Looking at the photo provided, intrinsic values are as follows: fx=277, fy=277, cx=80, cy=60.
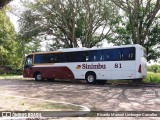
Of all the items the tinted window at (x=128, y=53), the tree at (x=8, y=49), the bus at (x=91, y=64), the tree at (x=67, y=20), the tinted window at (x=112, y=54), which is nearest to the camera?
the tinted window at (x=128, y=53)

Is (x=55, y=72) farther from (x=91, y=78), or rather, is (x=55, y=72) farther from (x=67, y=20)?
(x=67, y=20)

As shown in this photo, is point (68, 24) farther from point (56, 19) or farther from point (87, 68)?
point (87, 68)

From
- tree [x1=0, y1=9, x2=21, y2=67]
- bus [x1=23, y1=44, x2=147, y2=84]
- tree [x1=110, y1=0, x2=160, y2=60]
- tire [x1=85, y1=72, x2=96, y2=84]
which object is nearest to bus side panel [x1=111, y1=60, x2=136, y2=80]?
bus [x1=23, y1=44, x2=147, y2=84]

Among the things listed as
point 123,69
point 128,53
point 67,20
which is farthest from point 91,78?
point 67,20

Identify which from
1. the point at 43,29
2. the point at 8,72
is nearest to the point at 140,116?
the point at 43,29

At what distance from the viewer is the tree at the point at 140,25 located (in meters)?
23.6

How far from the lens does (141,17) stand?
27.0 meters

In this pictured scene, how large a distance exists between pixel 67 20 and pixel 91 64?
13028 millimetres

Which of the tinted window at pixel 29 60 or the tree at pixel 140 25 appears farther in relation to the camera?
the tinted window at pixel 29 60

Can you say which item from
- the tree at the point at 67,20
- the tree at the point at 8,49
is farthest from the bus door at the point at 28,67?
the tree at the point at 8,49

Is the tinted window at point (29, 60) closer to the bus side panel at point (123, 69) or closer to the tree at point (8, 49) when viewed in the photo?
the bus side panel at point (123, 69)

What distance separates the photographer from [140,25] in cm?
2548

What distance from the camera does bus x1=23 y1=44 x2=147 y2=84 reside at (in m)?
20.1

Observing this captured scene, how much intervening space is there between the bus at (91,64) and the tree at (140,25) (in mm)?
3603
